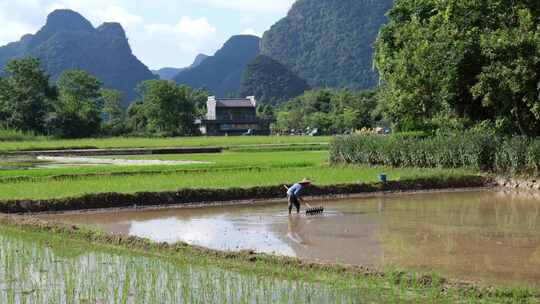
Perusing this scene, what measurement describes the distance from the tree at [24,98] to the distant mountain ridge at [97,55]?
8867cm

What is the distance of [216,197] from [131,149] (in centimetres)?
2385

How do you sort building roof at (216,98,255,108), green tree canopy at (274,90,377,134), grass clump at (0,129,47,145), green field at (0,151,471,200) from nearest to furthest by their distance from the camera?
green field at (0,151,471,200), grass clump at (0,129,47,145), green tree canopy at (274,90,377,134), building roof at (216,98,255,108)

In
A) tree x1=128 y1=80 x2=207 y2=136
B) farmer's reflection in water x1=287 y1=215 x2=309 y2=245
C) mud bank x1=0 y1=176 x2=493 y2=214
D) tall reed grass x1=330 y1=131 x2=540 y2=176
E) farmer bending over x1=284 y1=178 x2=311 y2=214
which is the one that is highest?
tree x1=128 y1=80 x2=207 y2=136

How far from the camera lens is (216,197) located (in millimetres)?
17625

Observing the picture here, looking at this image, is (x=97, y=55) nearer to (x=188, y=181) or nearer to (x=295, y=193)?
(x=188, y=181)

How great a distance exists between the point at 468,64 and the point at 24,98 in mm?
44838

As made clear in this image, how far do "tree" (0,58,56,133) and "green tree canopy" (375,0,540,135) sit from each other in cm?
3876

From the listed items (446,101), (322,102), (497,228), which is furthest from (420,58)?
(322,102)

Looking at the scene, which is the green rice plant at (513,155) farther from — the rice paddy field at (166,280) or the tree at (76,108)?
the tree at (76,108)

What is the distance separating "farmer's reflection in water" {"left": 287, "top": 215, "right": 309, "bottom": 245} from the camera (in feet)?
38.2

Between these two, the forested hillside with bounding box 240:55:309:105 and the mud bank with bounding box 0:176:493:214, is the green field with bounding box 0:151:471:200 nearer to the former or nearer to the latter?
the mud bank with bounding box 0:176:493:214

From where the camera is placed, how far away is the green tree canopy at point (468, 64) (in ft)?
72.0

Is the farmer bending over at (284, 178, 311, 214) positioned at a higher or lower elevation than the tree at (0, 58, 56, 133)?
lower

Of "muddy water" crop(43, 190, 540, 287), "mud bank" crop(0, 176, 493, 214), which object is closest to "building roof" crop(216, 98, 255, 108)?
"mud bank" crop(0, 176, 493, 214)
